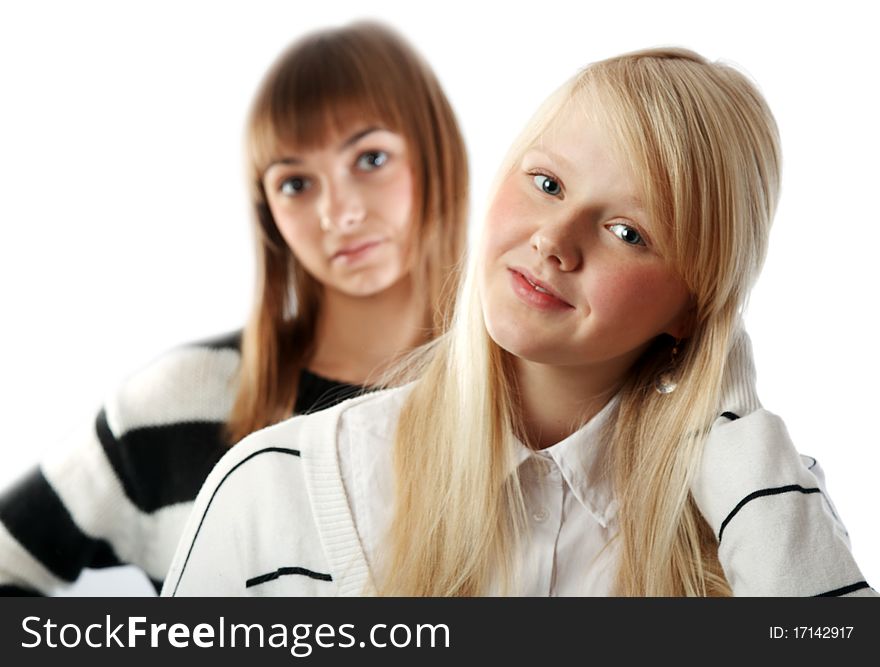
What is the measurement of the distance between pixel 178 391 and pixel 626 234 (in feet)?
2.31

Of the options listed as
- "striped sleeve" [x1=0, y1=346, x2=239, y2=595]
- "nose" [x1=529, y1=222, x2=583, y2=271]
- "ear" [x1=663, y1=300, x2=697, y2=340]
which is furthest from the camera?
"striped sleeve" [x1=0, y1=346, x2=239, y2=595]

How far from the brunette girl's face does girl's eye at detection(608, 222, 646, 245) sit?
524 mm

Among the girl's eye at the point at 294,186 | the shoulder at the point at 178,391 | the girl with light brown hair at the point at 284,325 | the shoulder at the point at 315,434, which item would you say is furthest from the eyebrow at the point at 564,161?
the shoulder at the point at 178,391

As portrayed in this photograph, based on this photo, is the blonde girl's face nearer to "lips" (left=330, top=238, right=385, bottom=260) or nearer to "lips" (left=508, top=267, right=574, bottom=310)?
"lips" (left=508, top=267, right=574, bottom=310)

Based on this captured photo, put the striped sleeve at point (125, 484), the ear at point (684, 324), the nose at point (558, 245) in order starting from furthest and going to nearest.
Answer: the striped sleeve at point (125, 484)
the ear at point (684, 324)
the nose at point (558, 245)

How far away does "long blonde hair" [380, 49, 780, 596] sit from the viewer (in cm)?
93

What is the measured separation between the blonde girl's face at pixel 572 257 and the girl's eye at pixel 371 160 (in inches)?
18.8

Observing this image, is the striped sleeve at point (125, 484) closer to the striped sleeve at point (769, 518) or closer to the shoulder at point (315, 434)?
the shoulder at point (315, 434)

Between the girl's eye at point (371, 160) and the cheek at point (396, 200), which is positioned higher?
the girl's eye at point (371, 160)

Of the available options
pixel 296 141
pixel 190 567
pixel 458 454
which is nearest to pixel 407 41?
pixel 296 141

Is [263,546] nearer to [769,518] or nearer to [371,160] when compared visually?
[769,518]

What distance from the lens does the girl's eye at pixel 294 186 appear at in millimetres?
1424

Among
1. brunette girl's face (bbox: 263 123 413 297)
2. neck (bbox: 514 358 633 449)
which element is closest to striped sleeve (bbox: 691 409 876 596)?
neck (bbox: 514 358 633 449)

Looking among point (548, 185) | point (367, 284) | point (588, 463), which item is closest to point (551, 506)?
point (588, 463)
